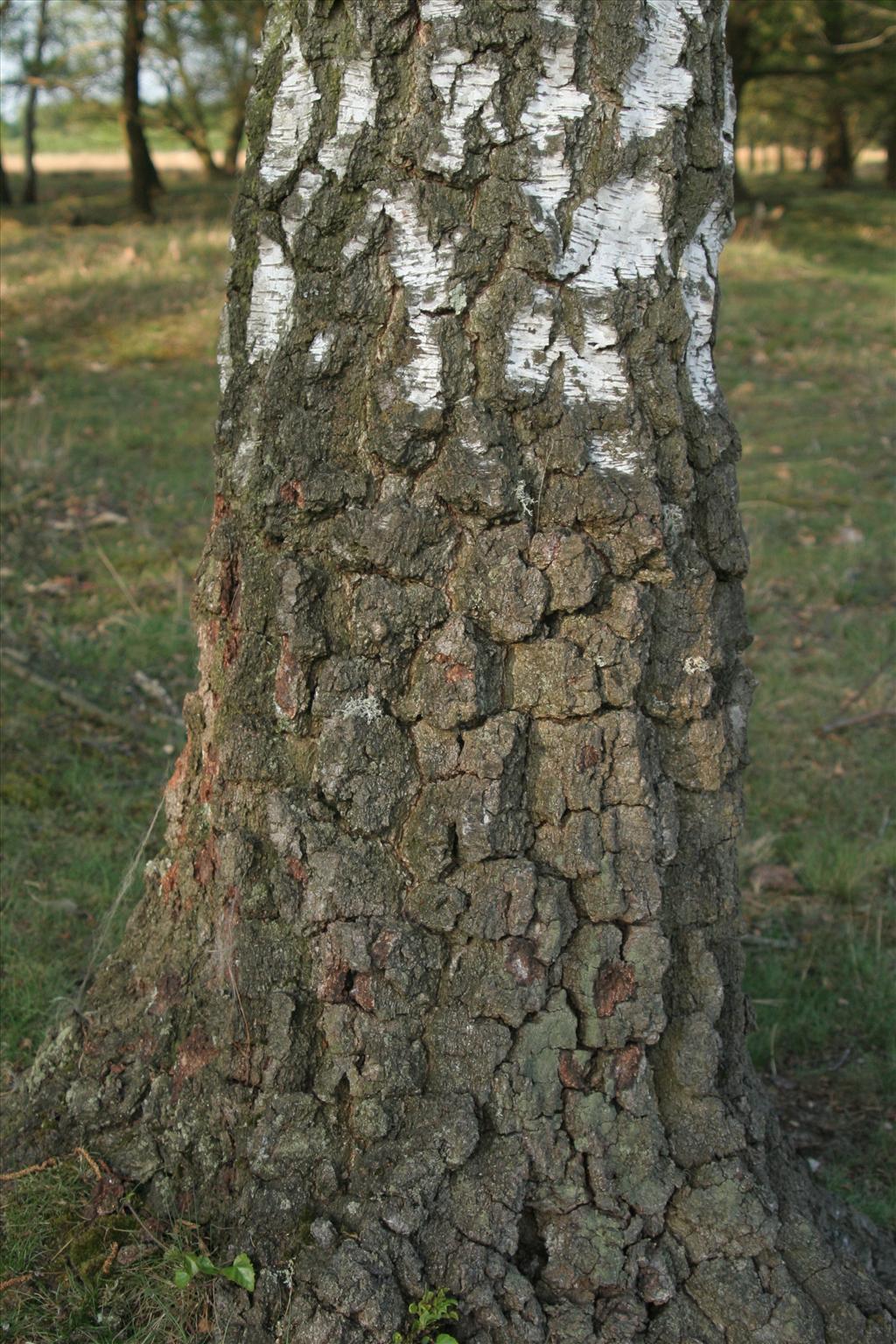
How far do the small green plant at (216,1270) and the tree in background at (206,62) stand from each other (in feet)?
64.7

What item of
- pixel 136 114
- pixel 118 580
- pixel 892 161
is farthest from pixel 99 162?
pixel 118 580

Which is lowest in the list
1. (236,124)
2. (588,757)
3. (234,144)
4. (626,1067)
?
(626,1067)

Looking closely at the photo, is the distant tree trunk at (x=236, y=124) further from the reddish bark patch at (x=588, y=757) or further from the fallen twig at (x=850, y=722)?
the reddish bark patch at (x=588, y=757)

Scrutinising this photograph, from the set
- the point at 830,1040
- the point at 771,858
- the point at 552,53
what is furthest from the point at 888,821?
the point at 552,53

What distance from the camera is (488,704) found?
1.91m

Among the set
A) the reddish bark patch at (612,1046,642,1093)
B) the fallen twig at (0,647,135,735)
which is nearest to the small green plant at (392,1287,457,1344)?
the reddish bark patch at (612,1046,642,1093)

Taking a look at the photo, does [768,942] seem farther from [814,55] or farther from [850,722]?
[814,55]

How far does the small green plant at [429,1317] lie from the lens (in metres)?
1.74

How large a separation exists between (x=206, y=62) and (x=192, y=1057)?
28.2m

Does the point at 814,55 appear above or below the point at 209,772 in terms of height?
above

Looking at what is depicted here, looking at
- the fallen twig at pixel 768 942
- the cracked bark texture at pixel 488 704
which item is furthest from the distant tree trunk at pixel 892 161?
the cracked bark texture at pixel 488 704

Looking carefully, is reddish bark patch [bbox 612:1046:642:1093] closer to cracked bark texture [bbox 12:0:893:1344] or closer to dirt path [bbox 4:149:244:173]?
cracked bark texture [bbox 12:0:893:1344]

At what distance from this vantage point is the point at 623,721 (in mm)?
1911

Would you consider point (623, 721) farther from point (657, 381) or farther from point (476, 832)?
point (657, 381)
